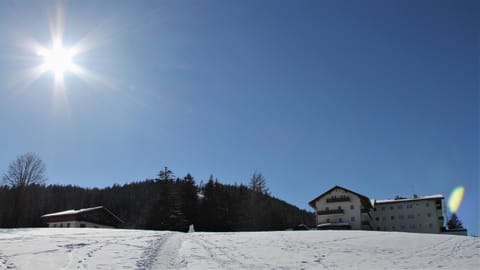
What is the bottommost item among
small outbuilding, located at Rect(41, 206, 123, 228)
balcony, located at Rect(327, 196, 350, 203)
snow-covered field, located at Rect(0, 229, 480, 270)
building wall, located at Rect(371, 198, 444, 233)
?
snow-covered field, located at Rect(0, 229, 480, 270)

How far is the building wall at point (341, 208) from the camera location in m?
72.1

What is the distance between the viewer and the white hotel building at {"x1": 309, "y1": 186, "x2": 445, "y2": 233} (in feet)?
238

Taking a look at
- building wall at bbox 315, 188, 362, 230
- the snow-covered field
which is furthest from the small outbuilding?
the snow-covered field

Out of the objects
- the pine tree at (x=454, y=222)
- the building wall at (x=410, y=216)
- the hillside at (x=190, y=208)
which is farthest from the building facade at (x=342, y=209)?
the pine tree at (x=454, y=222)

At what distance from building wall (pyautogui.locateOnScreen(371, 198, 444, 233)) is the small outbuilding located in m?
59.9

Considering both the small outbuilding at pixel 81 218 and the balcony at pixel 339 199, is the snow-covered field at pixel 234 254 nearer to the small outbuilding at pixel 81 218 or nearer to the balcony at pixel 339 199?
the small outbuilding at pixel 81 218

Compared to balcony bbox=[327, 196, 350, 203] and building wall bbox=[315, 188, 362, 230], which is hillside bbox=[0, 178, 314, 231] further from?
balcony bbox=[327, 196, 350, 203]

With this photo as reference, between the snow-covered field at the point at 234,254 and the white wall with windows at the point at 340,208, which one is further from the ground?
the white wall with windows at the point at 340,208

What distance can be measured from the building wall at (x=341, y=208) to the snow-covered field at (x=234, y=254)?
48.8 meters

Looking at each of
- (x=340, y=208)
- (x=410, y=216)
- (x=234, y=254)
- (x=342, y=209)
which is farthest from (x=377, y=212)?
(x=234, y=254)

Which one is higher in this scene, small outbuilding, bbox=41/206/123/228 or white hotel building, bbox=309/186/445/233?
white hotel building, bbox=309/186/445/233

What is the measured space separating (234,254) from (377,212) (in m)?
76.4

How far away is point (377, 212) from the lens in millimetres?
86688

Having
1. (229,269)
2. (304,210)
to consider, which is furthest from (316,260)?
(304,210)
